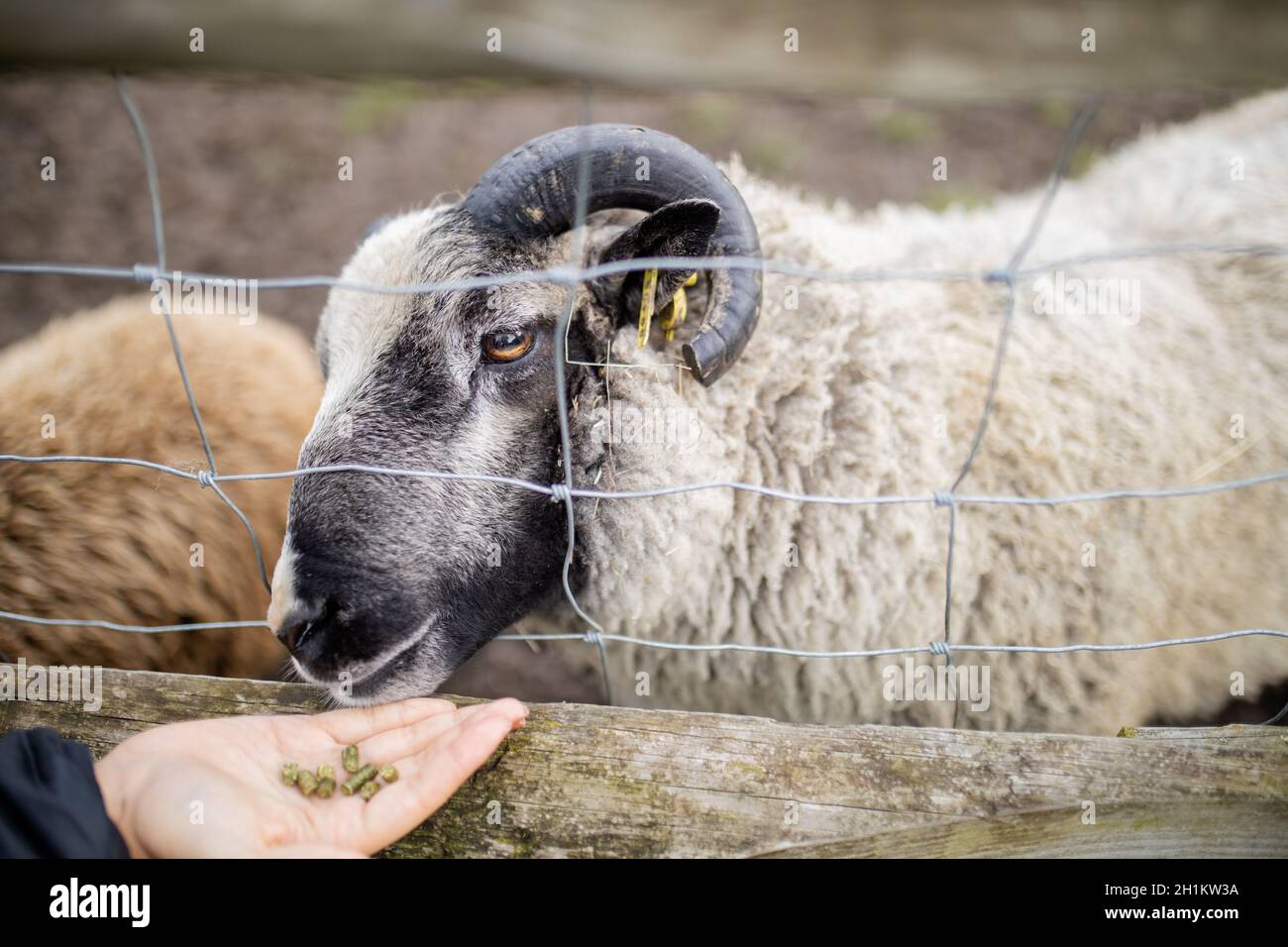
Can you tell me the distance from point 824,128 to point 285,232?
4.85 meters

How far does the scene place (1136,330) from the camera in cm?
287

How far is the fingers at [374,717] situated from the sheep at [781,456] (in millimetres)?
97

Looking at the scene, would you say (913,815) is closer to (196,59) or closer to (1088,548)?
(1088,548)

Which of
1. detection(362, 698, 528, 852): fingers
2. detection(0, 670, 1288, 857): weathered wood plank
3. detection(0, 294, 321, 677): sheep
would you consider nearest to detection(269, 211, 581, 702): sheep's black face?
detection(362, 698, 528, 852): fingers

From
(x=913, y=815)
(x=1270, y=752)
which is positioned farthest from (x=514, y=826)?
(x=1270, y=752)

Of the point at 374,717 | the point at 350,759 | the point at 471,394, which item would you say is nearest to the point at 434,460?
the point at 471,394

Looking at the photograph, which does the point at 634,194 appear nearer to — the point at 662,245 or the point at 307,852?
A: the point at 662,245

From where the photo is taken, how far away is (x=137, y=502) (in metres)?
3.15

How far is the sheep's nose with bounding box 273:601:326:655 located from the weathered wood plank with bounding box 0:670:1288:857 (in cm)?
63

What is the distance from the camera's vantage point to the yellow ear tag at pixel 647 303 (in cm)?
218

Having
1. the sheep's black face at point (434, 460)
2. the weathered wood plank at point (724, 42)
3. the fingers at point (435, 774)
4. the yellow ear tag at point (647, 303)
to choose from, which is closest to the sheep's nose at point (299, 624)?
the sheep's black face at point (434, 460)

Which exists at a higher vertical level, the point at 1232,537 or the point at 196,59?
the point at 196,59

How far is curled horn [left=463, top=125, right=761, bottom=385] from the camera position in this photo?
2.16m

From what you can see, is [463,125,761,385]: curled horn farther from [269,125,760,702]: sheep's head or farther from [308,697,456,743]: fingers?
[308,697,456,743]: fingers
